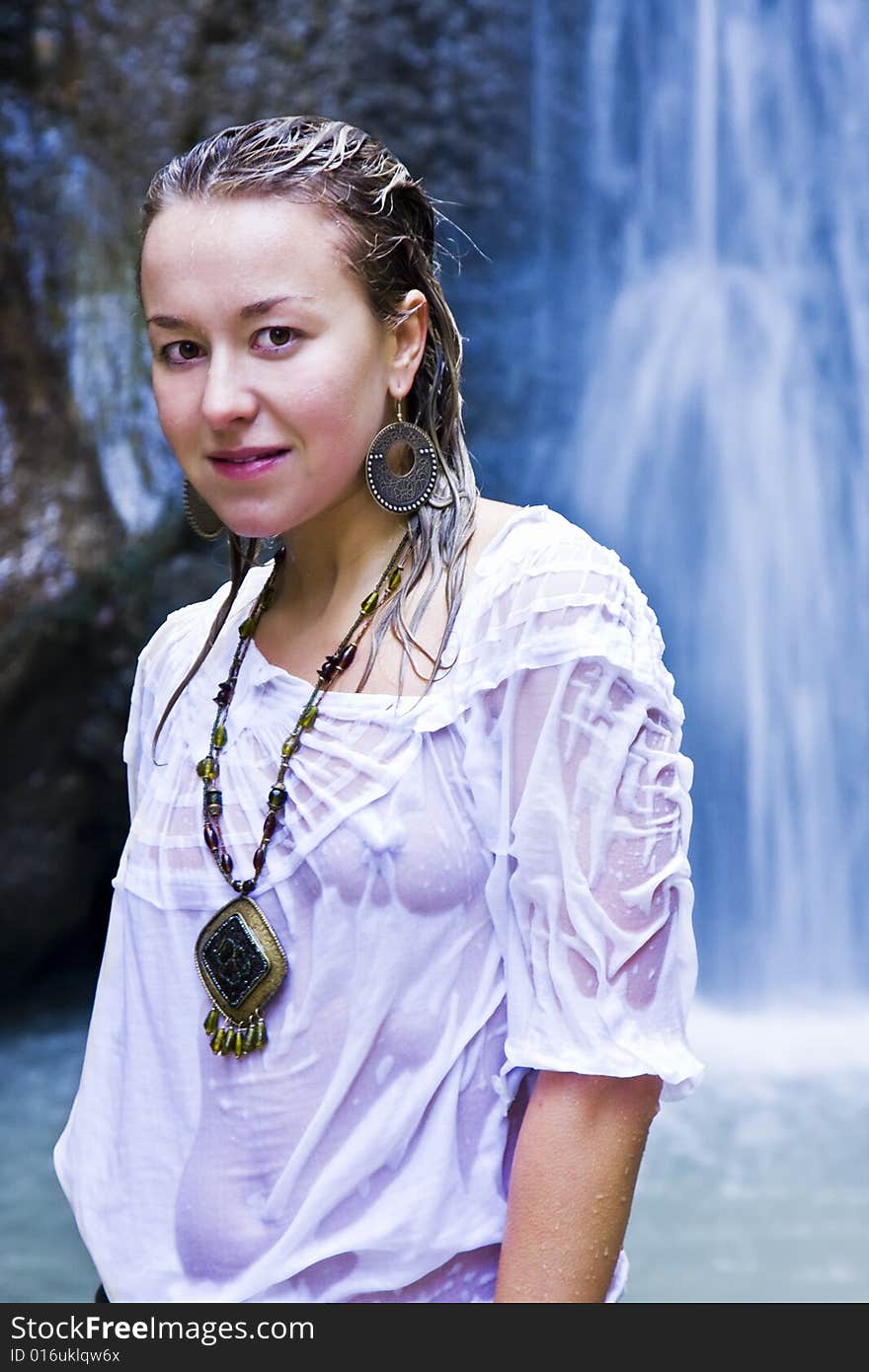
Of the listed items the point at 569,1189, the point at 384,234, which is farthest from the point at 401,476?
the point at 569,1189

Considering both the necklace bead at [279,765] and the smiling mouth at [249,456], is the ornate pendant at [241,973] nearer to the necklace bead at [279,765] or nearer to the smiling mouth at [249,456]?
the necklace bead at [279,765]

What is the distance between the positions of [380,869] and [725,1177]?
10.1 feet

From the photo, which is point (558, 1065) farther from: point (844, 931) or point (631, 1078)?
point (844, 931)

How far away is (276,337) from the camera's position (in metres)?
1.16

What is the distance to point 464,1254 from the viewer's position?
115 centimetres

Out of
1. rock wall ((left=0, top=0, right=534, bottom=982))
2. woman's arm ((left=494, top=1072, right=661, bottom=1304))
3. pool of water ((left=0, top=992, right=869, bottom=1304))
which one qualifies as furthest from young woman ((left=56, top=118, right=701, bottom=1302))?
rock wall ((left=0, top=0, right=534, bottom=982))

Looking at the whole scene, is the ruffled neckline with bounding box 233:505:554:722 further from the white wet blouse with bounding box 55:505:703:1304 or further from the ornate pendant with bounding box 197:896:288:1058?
the ornate pendant with bounding box 197:896:288:1058

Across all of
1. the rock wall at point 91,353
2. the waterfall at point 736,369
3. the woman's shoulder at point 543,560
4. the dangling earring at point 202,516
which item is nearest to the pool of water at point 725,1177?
the rock wall at point 91,353

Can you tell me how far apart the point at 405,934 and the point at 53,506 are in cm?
393

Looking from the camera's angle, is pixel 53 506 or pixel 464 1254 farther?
pixel 53 506

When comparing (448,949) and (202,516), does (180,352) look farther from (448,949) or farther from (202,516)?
(448,949)

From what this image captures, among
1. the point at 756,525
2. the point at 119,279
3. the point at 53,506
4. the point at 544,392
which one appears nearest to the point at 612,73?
the point at 544,392
